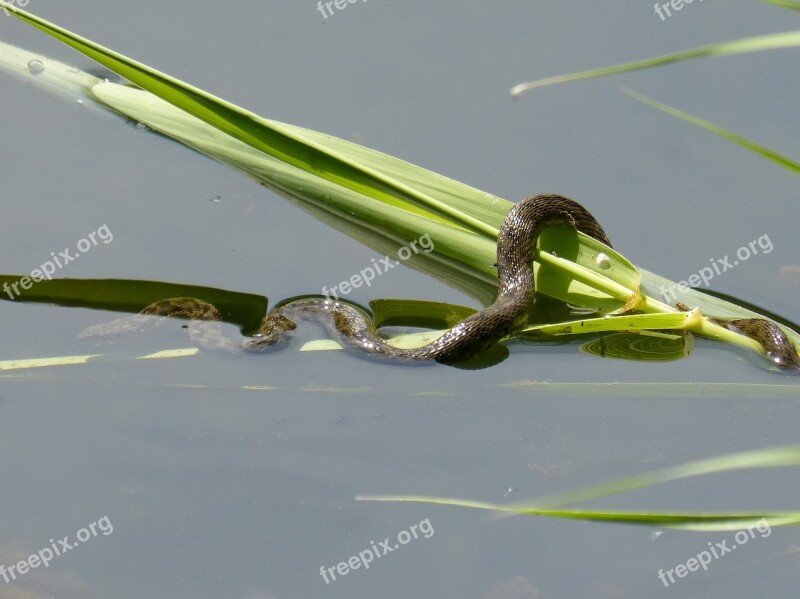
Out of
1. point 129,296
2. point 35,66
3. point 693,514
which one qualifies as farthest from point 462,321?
point 35,66

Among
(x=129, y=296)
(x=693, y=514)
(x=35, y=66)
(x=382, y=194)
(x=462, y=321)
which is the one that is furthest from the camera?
(x=129, y=296)

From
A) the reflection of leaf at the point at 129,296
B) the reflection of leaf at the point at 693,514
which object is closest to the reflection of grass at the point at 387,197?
the reflection of leaf at the point at 129,296

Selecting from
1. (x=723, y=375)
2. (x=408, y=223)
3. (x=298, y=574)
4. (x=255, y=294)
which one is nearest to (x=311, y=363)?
(x=255, y=294)

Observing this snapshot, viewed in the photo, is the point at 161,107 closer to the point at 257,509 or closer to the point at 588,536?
Answer: the point at 257,509

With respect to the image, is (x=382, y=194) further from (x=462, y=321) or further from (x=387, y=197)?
(x=462, y=321)

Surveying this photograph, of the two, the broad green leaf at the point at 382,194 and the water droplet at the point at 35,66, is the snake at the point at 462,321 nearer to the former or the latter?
the broad green leaf at the point at 382,194

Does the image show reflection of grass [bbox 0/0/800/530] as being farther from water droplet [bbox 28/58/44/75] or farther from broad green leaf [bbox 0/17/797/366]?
water droplet [bbox 28/58/44/75]
